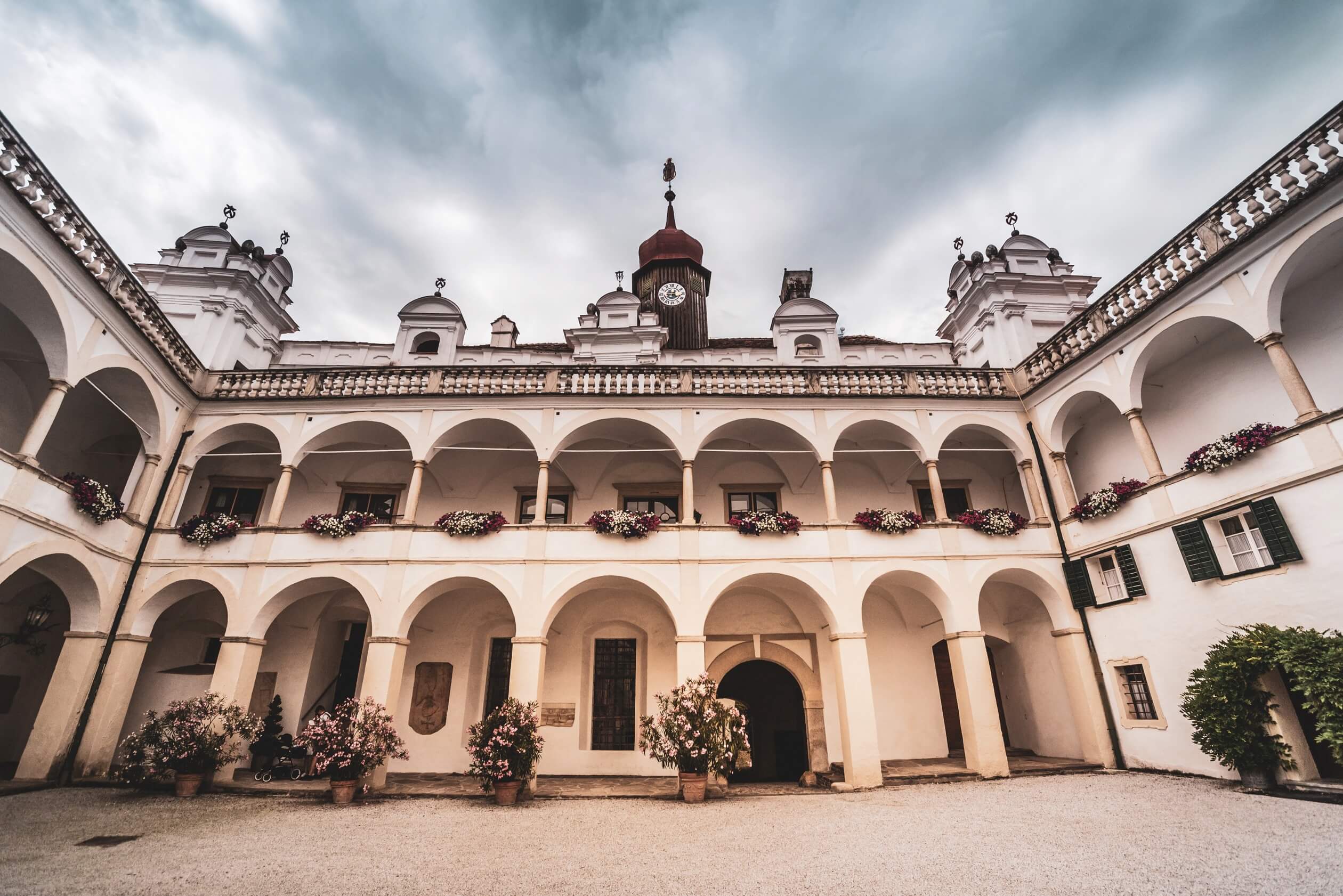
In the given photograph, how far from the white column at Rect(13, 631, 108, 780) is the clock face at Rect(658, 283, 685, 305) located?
1780 centimetres

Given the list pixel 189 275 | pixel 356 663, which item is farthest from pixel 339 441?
pixel 189 275

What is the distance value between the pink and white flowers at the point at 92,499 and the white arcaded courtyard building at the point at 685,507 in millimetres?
206

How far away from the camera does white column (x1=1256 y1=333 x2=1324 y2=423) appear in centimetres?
911

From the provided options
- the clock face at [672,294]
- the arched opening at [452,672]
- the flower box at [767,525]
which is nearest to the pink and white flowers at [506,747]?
the arched opening at [452,672]

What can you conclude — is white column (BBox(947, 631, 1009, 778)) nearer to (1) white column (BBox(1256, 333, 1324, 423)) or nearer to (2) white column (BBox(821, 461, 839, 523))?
(2) white column (BBox(821, 461, 839, 523))

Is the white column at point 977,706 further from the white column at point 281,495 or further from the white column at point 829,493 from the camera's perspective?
the white column at point 281,495

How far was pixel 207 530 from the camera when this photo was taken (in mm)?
12906

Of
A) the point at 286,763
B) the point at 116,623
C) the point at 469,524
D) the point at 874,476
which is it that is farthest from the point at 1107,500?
the point at 116,623

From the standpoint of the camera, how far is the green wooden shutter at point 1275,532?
354 inches

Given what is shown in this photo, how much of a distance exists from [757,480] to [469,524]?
7.04 m

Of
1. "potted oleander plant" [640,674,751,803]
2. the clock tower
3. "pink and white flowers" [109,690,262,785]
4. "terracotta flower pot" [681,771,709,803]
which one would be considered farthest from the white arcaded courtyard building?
the clock tower

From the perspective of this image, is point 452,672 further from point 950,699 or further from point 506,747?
point 950,699

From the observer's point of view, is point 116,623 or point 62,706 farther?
point 116,623

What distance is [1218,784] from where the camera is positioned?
368 inches
